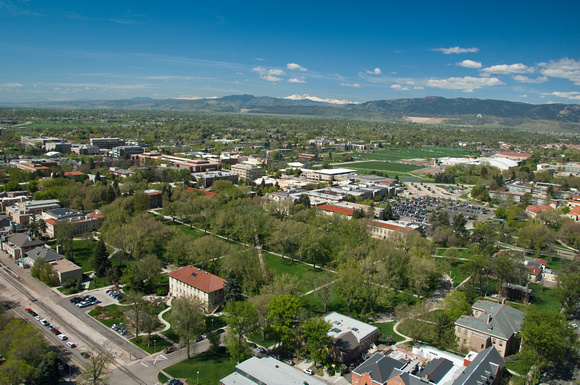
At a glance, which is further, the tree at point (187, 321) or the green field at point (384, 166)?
the green field at point (384, 166)

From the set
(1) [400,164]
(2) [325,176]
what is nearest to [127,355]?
(2) [325,176]

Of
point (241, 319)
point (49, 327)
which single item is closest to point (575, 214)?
point (241, 319)

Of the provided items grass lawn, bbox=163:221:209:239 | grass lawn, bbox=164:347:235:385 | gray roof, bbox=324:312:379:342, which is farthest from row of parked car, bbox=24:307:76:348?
grass lawn, bbox=163:221:209:239

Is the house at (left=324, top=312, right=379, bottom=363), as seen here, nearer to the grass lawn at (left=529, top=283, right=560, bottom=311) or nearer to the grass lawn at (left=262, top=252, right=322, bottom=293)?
the grass lawn at (left=262, top=252, right=322, bottom=293)

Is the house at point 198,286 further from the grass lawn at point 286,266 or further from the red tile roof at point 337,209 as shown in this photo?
the red tile roof at point 337,209

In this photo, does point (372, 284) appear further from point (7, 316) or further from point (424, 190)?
point (424, 190)

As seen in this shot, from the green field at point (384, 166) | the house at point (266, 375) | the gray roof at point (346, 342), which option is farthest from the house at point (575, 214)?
the house at point (266, 375)

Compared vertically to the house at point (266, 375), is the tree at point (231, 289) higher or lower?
higher
